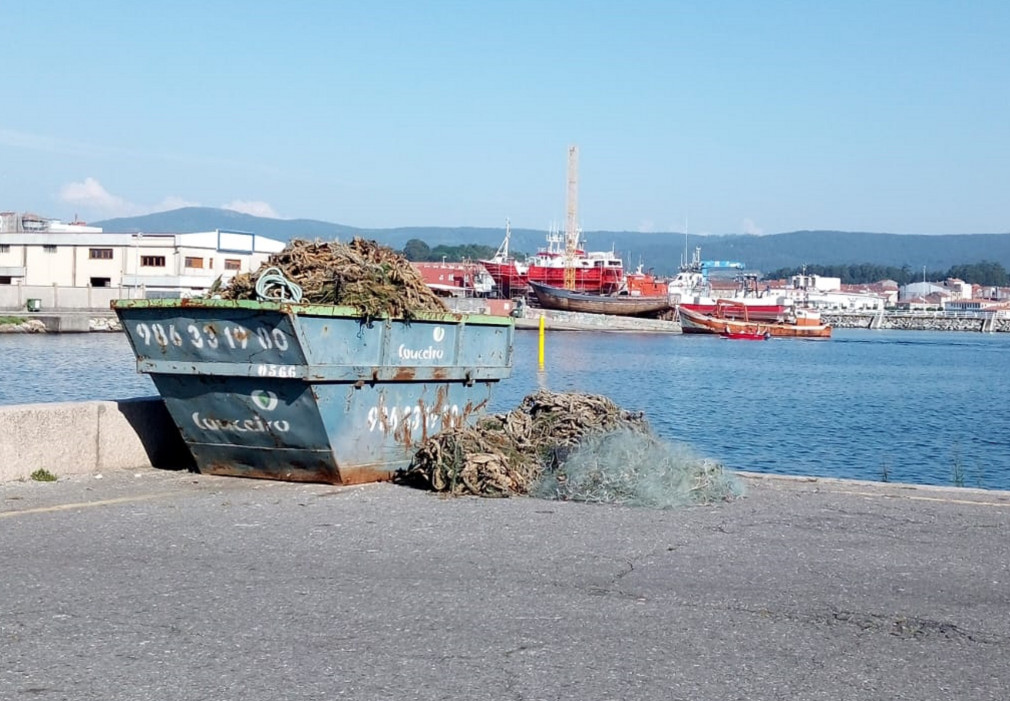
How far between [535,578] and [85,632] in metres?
2.66

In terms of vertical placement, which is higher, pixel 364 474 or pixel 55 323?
pixel 364 474

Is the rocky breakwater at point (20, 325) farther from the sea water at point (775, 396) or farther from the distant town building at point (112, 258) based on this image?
the distant town building at point (112, 258)

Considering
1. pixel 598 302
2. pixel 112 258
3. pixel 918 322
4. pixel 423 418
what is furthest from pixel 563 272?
pixel 423 418

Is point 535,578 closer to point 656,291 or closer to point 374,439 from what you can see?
point 374,439

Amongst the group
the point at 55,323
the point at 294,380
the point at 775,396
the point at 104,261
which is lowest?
the point at 775,396


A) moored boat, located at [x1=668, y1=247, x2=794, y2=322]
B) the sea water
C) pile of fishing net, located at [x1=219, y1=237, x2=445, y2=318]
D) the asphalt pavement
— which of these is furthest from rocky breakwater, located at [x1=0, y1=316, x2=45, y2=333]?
moored boat, located at [x1=668, y1=247, x2=794, y2=322]

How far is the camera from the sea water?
82.0 feet

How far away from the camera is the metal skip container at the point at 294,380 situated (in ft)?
32.8

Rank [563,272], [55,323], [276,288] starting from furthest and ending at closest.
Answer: [563,272] < [55,323] < [276,288]

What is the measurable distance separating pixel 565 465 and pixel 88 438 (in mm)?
4318

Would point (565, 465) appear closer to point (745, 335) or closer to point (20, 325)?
point (20, 325)

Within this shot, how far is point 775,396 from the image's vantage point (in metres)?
44.4

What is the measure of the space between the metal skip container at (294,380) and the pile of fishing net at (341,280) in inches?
8.0

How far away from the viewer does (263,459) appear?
1083 cm
